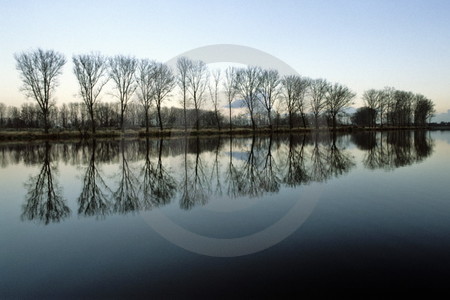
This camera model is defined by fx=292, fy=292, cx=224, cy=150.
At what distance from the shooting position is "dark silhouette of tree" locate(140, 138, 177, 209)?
8.58 meters

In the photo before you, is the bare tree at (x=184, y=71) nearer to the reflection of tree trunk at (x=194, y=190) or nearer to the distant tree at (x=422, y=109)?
the reflection of tree trunk at (x=194, y=190)

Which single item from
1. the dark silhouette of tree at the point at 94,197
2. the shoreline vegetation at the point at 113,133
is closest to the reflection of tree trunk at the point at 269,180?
the dark silhouette of tree at the point at 94,197

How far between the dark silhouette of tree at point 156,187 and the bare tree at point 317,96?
6877 centimetres

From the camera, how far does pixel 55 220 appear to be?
6.99 metres

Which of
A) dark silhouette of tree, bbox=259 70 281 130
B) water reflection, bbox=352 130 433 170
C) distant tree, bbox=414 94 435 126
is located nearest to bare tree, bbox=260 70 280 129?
dark silhouette of tree, bbox=259 70 281 130

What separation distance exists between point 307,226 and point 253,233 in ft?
3.94

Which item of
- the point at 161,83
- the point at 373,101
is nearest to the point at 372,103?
the point at 373,101

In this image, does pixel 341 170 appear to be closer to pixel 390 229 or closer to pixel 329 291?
pixel 390 229

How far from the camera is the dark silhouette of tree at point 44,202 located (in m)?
7.33

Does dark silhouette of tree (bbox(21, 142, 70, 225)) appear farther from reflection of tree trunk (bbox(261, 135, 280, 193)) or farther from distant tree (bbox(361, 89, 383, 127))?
distant tree (bbox(361, 89, 383, 127))

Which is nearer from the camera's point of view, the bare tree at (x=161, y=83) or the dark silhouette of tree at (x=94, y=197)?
the dark silhouette of tree at (x=94, y=197)

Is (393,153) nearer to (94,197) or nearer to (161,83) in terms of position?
(94,197)

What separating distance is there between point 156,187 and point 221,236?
5.33 metres

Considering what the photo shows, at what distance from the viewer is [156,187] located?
34.4ft
